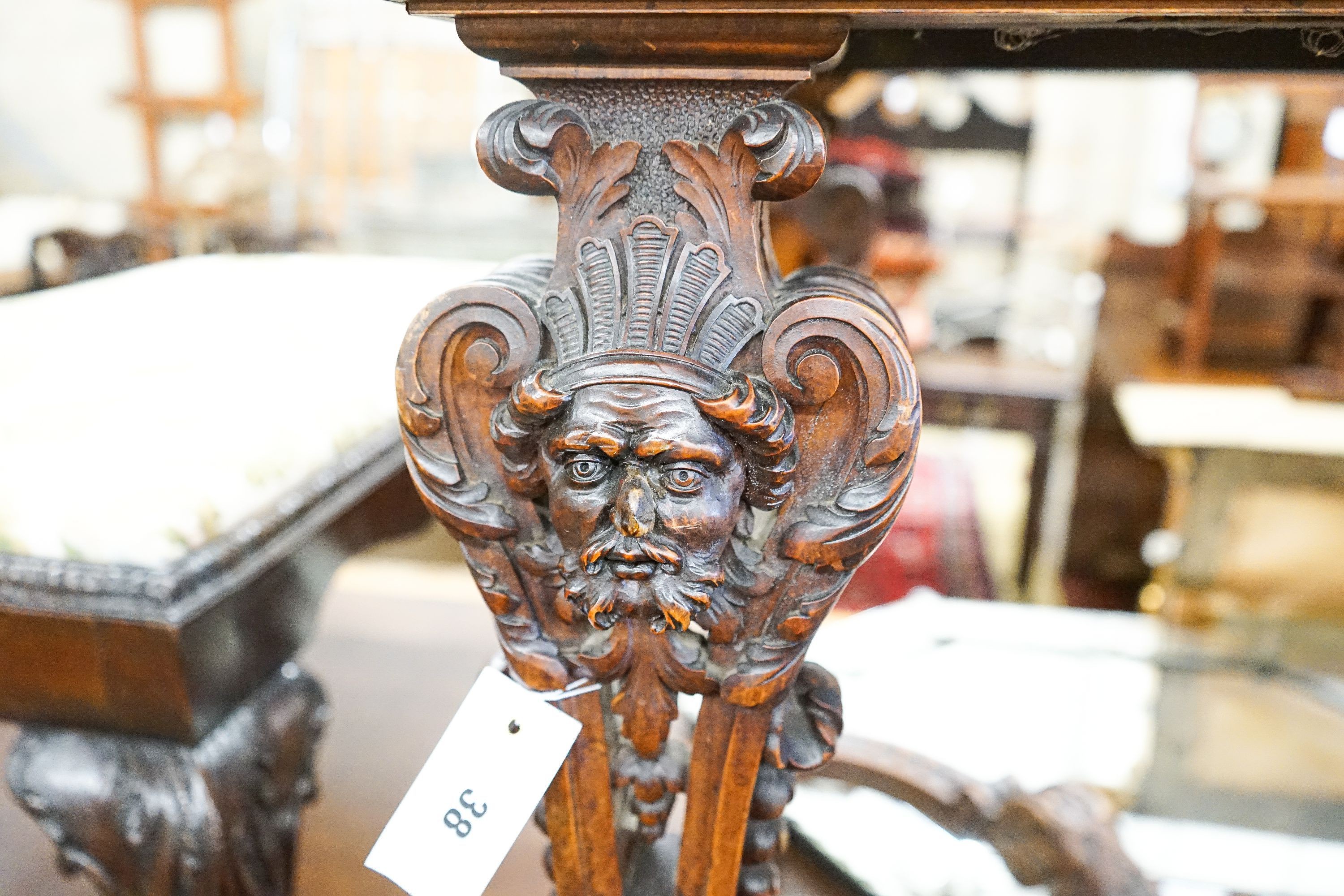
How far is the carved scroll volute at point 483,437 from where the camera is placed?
14.7 inches

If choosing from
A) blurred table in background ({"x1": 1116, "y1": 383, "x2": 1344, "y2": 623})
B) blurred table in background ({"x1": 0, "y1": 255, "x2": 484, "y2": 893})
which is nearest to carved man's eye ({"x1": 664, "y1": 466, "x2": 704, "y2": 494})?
blurred table in background ({"x1": 0, "y1": 255, "x2": 484, "y2": 893})

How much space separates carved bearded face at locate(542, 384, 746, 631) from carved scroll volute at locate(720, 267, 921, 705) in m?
0.03

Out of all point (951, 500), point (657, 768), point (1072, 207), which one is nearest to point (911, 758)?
point (657, 768)

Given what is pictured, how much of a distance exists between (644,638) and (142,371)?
51cm

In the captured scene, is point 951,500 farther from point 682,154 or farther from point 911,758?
point 682,154

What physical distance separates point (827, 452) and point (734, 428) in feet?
0.15

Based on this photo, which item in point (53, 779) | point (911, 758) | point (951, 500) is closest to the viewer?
point (53, 779)

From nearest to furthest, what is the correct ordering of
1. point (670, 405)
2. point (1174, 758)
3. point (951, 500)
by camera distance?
point (670, 405) → point (1174, 758) → point (951, 500)

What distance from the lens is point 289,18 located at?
2504mm

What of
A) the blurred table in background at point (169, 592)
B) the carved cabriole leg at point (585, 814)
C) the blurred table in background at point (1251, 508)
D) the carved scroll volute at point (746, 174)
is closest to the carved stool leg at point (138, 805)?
the blurred table in background at point (169, 592)

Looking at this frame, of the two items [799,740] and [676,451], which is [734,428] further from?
[799,740]

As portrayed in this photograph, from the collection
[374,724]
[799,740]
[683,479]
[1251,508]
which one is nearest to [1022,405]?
[1251,508]

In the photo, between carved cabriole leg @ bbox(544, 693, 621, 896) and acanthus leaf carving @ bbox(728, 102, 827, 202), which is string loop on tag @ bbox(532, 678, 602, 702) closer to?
carved cabriole leg @ bbox(544, 693, 621, 896)

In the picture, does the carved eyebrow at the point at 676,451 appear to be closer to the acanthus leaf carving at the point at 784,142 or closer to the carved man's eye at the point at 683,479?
the carved man's eye at the point at 683,479
